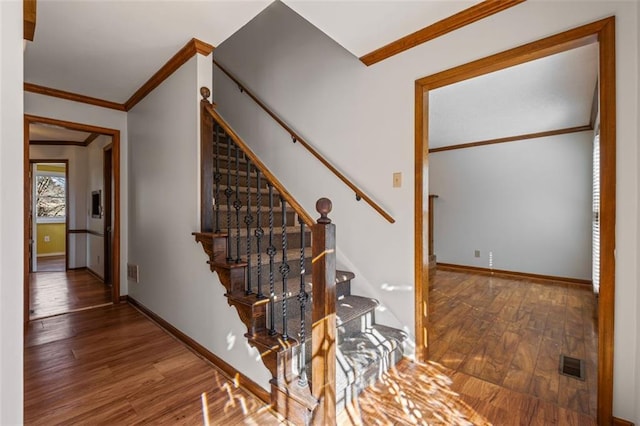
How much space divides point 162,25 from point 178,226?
4.76ft

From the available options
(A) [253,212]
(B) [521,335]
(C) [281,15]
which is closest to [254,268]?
(A) [253,212]

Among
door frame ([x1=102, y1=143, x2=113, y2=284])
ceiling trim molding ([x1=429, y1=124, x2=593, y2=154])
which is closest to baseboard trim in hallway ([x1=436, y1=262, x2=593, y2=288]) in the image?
ceiling trim molding ([x1=429, y1=124, x2=593, y2=154])

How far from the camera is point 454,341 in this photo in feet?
7.97

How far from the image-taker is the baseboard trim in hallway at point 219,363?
5.69 feet

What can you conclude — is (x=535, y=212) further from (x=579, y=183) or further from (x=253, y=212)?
(x=253, y=212)

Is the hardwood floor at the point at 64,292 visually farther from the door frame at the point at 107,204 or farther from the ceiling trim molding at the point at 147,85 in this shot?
the ceiling trim molding at the point at 147,85

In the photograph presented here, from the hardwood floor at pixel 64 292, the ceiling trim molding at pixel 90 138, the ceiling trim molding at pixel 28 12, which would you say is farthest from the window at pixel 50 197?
the ceiling trim molding at pixel 28 12

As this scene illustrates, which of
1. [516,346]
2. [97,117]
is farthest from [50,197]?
[516,346]

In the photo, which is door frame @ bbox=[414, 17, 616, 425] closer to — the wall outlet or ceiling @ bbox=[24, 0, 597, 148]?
ceiling @ bbox=[24, 0, 597, 148]

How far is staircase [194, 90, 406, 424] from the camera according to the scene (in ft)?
4.82

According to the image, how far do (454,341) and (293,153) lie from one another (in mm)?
2220

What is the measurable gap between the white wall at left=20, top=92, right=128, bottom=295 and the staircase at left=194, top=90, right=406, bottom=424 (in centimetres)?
186

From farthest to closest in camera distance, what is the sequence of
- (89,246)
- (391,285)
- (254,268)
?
(89,246), (391,285), (254,268)

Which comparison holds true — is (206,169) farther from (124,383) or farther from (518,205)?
(518,205)
